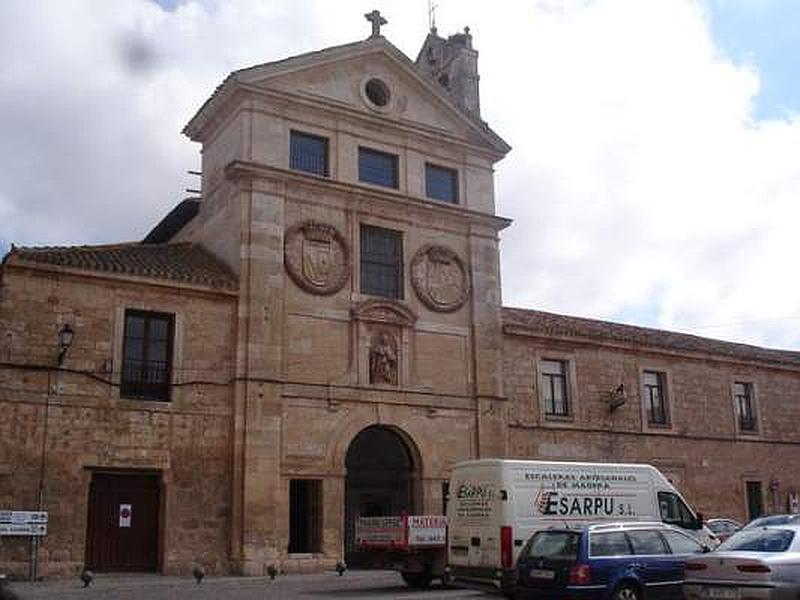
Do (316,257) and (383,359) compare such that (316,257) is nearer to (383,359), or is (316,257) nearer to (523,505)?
(383,359)

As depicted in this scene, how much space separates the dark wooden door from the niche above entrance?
6128 millimetres

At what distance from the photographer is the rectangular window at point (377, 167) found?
2627cm

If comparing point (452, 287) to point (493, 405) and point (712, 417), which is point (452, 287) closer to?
point (493, 405)

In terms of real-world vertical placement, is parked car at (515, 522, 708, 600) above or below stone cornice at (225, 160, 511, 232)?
below

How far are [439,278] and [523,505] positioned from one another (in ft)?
34.7

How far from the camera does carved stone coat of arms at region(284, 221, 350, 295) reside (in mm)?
24109

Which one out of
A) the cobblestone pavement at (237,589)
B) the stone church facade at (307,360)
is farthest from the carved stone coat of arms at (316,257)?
the cobblestone pavement at (237,589)

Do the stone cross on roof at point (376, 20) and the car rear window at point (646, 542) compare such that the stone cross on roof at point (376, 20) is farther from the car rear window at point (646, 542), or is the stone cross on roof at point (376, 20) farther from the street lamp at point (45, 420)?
the car rear window at point (646, 542)

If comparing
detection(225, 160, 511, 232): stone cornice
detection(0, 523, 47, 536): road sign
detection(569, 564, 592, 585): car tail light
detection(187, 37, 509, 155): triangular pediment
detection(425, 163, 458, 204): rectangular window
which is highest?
detection(187, 37, 509, 155): triangular pediment

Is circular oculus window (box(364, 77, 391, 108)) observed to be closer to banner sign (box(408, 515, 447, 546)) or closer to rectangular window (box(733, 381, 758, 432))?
banner sign (box(408, 515, 447, 546))

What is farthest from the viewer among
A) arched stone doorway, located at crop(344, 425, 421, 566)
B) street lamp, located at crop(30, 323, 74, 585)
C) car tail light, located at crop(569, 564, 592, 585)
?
arched stone doorway, located at crop(344, 425, 421, 566)

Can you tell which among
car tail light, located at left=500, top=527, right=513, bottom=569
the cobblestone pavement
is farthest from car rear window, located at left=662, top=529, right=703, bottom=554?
the cobblestone pavement

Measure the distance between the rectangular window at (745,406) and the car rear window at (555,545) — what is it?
69.2ft

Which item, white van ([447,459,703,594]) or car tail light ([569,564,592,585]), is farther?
white van ([447,459,703,594])
